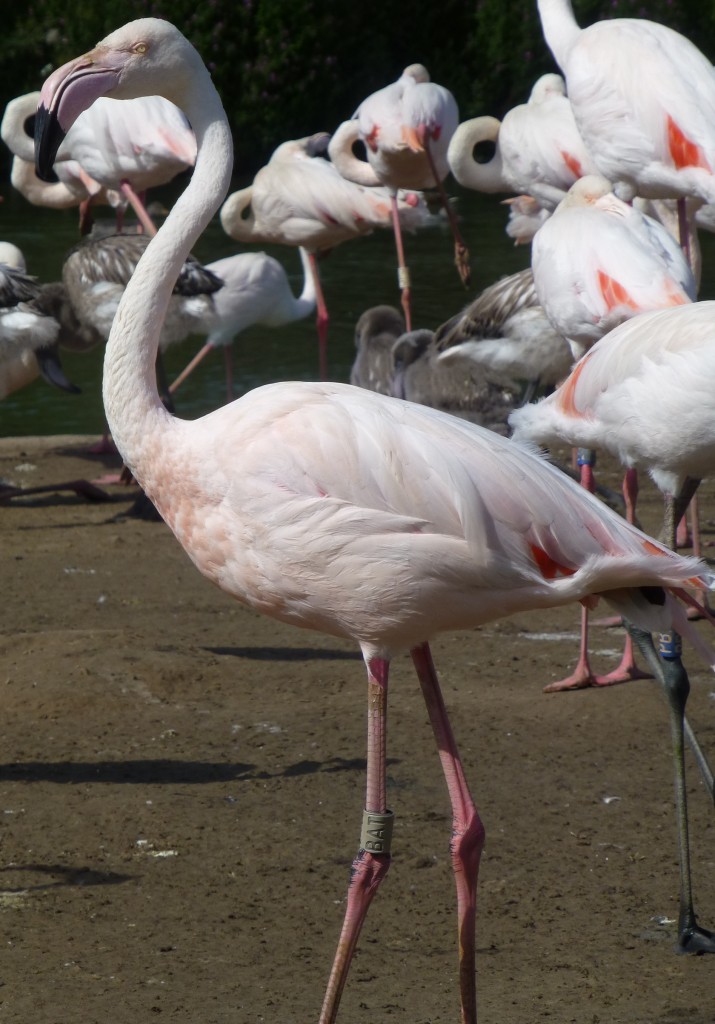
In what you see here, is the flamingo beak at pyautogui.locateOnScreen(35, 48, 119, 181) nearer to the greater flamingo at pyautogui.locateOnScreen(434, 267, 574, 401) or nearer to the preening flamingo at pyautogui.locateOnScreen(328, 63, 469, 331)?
the greater flamingo at pyautogui.locateOnScreen(434, 267, 574, 401)

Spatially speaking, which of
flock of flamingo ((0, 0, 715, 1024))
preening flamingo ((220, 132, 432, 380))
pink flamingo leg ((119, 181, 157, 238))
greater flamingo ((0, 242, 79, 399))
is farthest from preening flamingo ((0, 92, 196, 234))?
flock of flamingo ((0, 0, 715, 1024))

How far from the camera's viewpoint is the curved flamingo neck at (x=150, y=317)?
2.93m

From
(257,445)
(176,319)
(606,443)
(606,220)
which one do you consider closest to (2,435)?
(176,319)

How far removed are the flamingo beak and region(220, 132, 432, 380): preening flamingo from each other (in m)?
6.36

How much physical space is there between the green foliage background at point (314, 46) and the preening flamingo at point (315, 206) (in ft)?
41.2

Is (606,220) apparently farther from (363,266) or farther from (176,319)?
(363,266)

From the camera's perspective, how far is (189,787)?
155 inches

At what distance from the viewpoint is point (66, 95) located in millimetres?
3008

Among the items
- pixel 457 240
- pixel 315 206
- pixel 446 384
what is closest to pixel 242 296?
pixel 315 206

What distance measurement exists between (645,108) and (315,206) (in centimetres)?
445

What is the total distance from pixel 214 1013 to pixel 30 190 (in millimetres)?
8997

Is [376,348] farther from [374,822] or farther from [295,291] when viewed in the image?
[374,822]

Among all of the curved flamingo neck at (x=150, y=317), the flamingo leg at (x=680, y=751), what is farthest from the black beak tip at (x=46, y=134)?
the flamingo leg at (x=680, y=751)

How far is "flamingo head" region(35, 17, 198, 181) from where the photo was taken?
299cm
